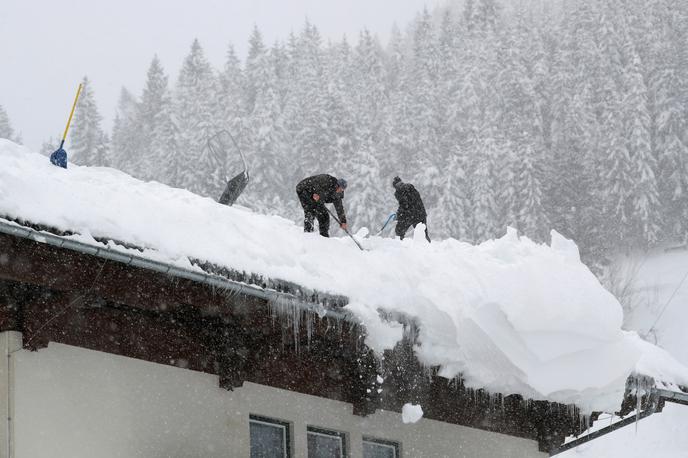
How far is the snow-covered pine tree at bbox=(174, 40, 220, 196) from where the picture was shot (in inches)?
1832

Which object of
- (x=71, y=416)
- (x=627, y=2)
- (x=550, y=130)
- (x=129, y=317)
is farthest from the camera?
(x=627, y=2)

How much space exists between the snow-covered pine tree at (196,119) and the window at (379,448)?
112 feet

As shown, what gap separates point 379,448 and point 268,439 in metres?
1.50

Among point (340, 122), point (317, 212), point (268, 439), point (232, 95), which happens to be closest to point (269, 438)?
point (268, 439)

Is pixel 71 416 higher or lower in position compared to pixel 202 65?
lower

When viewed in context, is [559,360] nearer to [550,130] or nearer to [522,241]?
[522,241]

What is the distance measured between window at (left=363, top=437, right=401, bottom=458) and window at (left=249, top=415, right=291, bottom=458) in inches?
41.5

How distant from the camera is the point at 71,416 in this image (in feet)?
21.2

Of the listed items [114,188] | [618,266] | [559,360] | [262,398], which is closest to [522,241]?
[559,360]

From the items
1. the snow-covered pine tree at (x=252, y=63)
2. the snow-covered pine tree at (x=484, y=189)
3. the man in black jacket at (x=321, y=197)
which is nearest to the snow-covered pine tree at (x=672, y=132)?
the snow-covered pine tree at (x=484, y=189)

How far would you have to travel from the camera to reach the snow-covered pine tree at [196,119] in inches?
1832

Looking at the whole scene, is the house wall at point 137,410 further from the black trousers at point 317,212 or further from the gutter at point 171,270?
the black trousers at point 317,212

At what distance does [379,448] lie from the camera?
923 cm

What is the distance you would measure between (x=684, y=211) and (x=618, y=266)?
5216 mm
